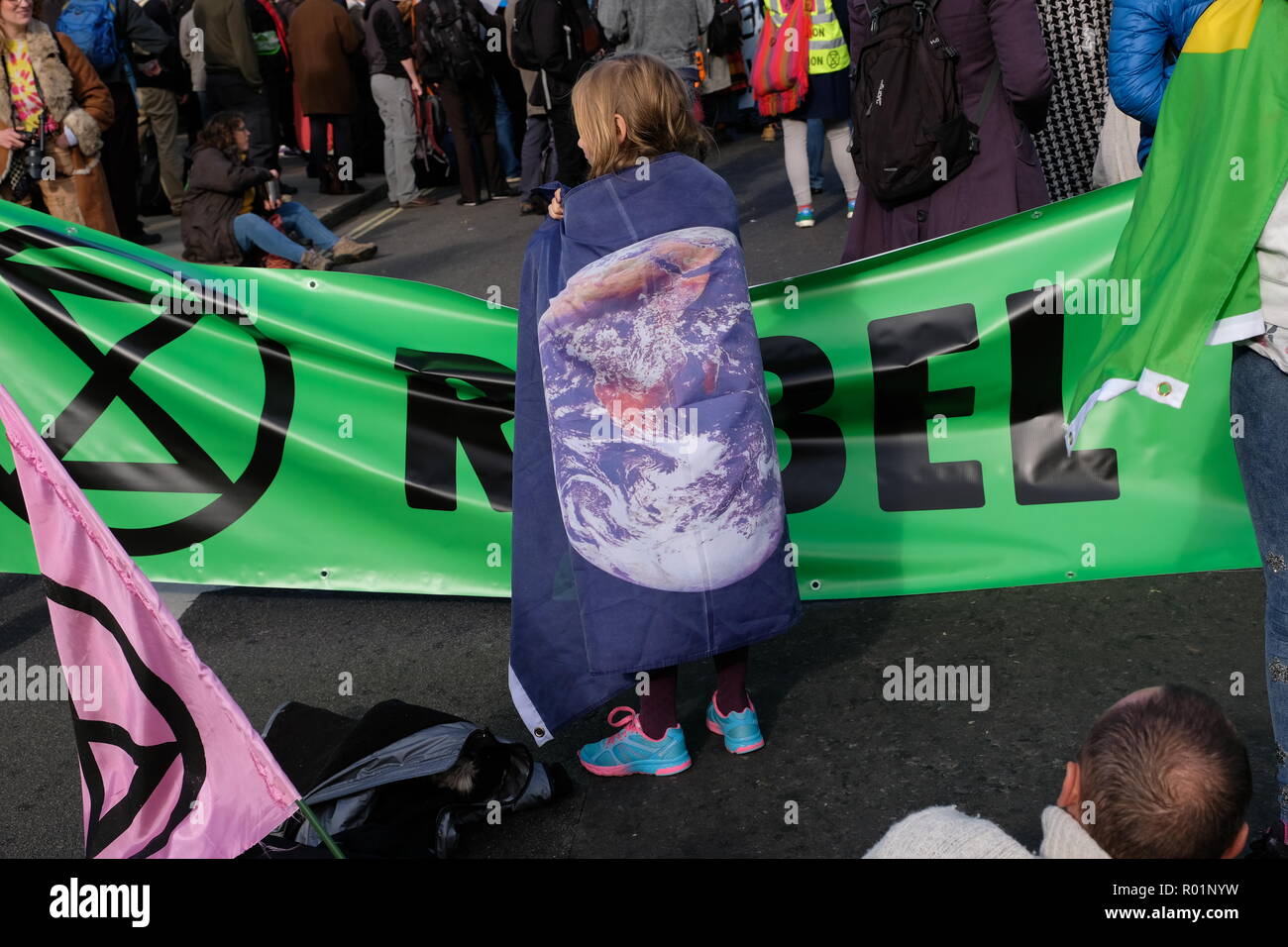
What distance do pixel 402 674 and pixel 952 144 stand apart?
251cm

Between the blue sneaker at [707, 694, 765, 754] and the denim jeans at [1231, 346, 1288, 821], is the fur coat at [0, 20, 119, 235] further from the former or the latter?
the denim jeans at [1231, 346, 1288, 821]

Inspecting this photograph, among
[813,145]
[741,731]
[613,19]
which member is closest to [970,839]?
[741,731]

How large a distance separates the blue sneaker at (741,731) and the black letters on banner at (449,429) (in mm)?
1278

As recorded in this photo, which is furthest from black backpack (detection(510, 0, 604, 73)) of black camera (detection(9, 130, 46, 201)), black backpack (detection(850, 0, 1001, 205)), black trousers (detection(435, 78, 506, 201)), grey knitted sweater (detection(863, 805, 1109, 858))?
grey knitted sweater (detection(863, 805, 1109, 858))

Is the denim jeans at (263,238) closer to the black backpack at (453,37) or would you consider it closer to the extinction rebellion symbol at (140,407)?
the black backpack at (453,37)

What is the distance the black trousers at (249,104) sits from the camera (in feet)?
43.7

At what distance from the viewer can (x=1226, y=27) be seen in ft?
8.96

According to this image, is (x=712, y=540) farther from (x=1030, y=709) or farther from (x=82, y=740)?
(x=82, y=740)

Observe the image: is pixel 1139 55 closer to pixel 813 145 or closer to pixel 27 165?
pixel 813 145

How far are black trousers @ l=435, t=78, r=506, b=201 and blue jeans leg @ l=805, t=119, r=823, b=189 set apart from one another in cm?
340

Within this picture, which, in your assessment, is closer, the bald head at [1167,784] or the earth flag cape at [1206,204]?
the bald head at [1167,784]

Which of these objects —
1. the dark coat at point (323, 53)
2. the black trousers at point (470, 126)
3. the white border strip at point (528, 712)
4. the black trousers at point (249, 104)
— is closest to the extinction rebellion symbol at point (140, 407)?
Result: the white border strip at point (528, 712)

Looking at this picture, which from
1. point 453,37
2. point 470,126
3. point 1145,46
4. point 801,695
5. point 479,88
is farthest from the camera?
point 470,126

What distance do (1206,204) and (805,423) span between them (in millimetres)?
2044
